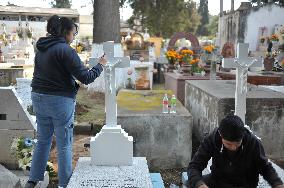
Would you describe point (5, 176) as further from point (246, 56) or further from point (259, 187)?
point (246, 56)

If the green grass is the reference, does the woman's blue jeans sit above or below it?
above

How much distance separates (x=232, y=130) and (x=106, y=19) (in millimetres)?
7278

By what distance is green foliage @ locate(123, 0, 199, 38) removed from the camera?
28.9m

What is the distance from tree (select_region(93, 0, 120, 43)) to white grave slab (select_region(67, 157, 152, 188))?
5961 millimetres

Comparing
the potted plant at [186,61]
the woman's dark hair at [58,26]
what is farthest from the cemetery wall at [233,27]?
the woman's dark hair at [58,26]

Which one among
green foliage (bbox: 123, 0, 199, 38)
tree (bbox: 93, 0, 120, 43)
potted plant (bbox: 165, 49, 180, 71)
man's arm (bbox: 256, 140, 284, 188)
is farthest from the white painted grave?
green foliage (bbox: 123, 0, 199, 38)

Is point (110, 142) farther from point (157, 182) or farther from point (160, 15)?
point (160, 15)

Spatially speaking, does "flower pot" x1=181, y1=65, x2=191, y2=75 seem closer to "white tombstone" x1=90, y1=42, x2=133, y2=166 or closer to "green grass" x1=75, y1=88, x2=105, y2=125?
"green grass" x1=75, y1=88, x2=105, y2=125

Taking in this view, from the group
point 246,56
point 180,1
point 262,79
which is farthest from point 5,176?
point 180,1

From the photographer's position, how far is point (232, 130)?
7.76 ft

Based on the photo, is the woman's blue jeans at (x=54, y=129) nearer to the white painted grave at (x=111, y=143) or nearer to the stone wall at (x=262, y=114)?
the white painted grave at (x=111, y=143)

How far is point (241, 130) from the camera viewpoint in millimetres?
2383

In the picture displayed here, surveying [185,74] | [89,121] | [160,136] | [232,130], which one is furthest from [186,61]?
[232,130]

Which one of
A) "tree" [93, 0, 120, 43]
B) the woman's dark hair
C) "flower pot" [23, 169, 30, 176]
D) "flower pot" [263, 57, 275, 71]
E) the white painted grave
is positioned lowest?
Answer: "flower pot" [23, 169, 30, 176]
